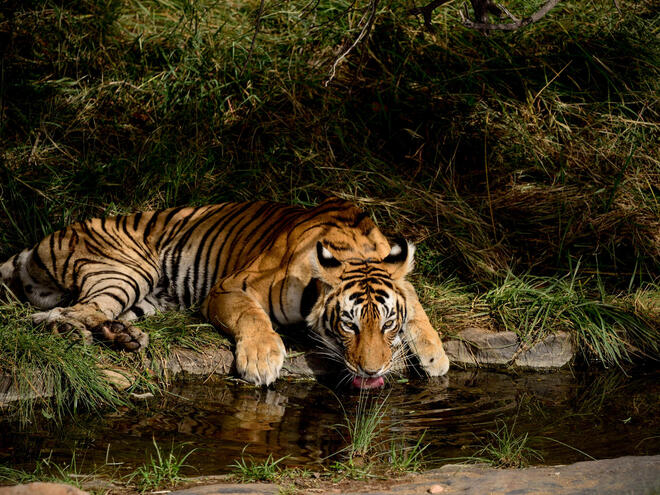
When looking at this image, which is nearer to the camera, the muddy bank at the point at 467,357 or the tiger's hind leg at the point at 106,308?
the tiger's hind leg at the point at 106,308

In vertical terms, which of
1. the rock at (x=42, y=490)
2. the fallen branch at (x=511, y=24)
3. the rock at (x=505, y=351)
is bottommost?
the rock at (x=505, y=351)

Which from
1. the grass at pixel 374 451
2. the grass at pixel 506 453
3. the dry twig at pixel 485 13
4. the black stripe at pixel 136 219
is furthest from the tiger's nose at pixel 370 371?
the black stripe at pixel 136 219

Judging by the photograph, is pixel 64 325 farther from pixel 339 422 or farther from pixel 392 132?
pixel 392 132

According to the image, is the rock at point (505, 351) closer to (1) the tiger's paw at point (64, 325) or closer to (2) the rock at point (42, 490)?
(1) the tiger's paw at point (64, 325)

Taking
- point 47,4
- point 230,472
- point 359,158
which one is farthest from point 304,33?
point 230,472

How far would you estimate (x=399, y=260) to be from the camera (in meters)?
4.81

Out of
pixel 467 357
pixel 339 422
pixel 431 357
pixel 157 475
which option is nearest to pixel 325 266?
pixel 431 357

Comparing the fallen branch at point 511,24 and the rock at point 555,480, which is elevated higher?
the fallen branch at point 511,24

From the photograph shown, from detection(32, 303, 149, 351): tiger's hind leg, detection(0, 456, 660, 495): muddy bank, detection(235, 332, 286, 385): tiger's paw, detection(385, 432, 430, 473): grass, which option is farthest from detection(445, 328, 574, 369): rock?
detection(0, 456, 660, 495): muddy bank

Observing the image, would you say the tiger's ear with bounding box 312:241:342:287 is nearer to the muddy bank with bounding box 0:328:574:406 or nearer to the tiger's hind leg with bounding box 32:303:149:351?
the muddy bank with bounding box 0:328:574:406

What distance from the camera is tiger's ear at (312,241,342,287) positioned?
4680mm

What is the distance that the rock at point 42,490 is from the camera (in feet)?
8.03

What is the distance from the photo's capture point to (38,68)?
7.56 metres

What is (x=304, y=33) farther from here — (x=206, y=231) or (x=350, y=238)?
(x=350, y=238)
